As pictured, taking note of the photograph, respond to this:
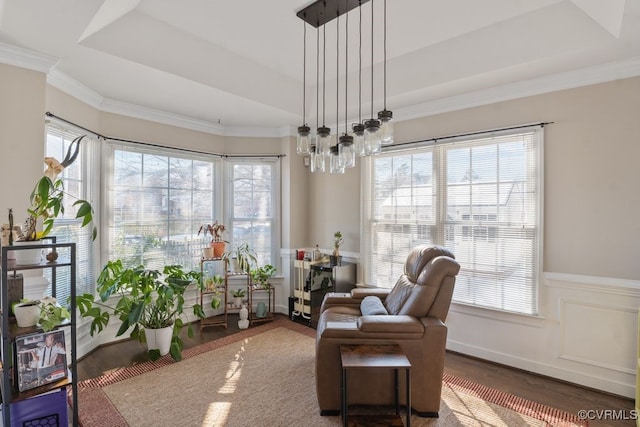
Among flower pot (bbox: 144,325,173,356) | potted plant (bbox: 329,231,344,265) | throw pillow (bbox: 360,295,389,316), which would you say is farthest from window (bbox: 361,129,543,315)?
flower pot (bbox: 144,325,173,356)

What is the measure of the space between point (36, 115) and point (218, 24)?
1524mm

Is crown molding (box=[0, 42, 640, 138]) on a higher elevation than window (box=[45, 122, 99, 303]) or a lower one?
higher

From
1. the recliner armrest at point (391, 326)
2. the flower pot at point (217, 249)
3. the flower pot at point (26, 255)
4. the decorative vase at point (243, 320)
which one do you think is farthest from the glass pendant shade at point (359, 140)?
the decorative vase at point (243, 320)

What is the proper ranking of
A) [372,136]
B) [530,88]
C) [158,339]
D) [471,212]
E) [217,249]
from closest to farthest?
[372,136], [530,88], [158,339], [471,212], [217,249]

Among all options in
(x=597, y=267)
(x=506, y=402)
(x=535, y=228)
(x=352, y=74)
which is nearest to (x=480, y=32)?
(x=352, y=74)

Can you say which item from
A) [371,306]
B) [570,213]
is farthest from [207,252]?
[570,213]

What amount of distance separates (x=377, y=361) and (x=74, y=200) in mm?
3056

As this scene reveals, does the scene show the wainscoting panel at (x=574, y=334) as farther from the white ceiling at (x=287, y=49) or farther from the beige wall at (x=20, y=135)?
the beige wall at (x=20, y=135)

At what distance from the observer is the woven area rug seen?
7.09 ft

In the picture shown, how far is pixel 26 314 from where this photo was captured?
6.08 feet

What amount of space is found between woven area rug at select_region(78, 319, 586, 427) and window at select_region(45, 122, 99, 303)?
38.4 inches

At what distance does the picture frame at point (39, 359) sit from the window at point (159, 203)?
1.68 meters

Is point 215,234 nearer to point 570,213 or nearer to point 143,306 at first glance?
point 143,306

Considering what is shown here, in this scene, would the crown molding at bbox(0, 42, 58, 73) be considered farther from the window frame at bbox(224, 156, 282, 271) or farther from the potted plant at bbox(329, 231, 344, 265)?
the potted plant at bbox(329, 231, 344, 265)
